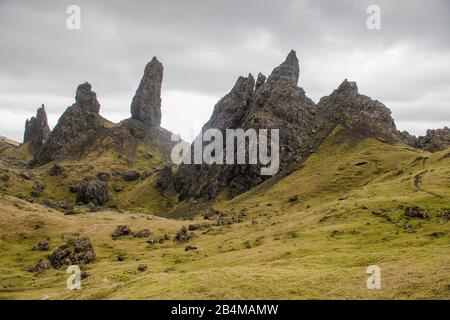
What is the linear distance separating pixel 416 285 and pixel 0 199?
154m

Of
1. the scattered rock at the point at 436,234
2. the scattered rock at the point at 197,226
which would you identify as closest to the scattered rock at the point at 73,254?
the scattered rock at the point at 197,226

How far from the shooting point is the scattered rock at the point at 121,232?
Result: 150 metres

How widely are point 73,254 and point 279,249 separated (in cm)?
5650

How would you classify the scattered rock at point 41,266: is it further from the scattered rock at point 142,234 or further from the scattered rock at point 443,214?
the scattered rock at point 443,214

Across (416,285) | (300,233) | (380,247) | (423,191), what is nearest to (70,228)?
(300,233)

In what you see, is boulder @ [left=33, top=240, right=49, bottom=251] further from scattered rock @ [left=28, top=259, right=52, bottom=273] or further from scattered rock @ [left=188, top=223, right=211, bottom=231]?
scattered rock @ [left=188, top=223, right=211, bottom=231]

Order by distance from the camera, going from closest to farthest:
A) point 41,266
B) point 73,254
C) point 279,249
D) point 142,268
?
1. point 142,268
2. point 279,249
3. point 41,266
4. point 73,254

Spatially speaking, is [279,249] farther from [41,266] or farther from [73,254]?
[41,266]

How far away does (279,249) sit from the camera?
104 meters

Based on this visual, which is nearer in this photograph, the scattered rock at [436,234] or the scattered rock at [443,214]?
the scattered rock at [436,234]

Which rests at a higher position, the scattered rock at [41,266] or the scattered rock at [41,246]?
the scattered rock at [41,246]

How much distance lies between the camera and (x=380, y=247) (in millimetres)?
92375

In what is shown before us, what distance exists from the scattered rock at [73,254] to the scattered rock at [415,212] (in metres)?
83.4

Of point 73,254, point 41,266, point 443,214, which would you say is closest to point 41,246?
point 73,254
